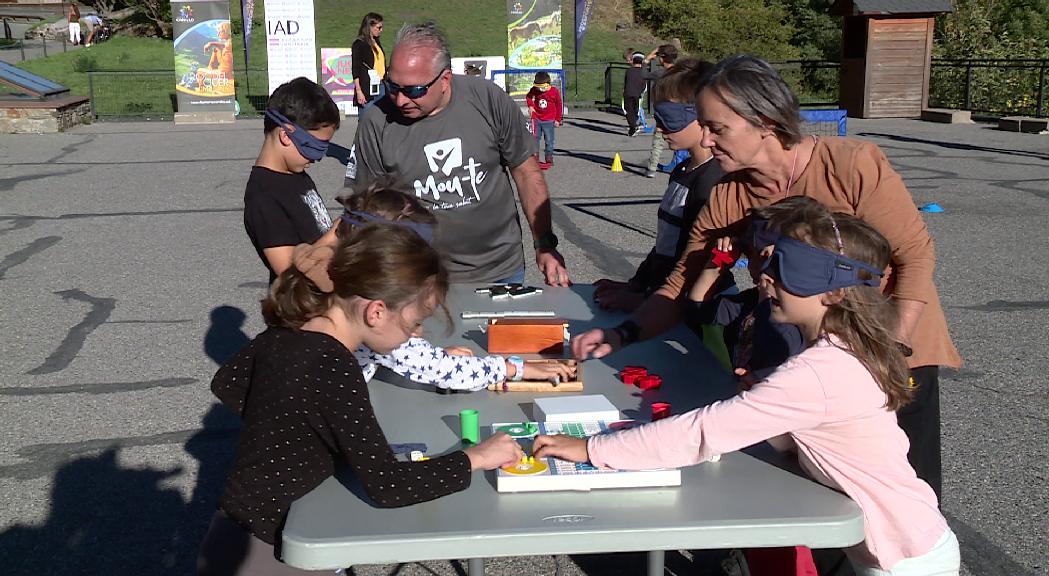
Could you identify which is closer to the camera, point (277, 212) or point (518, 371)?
point (518, 371)

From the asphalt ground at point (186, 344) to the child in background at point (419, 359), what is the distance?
109 centimetres

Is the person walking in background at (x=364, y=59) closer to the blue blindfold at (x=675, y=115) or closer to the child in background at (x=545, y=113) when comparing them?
the child in background at (x=545, y=113)

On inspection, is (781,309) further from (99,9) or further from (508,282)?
(99,9)

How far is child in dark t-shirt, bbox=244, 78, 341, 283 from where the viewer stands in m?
3.42

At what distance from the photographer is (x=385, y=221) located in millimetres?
2520

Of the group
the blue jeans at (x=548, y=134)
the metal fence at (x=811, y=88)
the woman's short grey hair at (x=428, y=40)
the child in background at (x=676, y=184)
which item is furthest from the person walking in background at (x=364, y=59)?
the child in background at (x=676, y=184)

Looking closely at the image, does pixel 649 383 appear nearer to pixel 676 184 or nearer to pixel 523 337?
pixel 523 337

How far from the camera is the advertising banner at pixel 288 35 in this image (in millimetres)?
22688

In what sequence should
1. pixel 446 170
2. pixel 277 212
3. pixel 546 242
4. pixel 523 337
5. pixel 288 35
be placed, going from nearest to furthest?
pixel 523 337 → pixel 277 212 → pixel 446 170 → pixel 546 242 → pixel 288 35

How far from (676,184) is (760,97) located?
124 cm

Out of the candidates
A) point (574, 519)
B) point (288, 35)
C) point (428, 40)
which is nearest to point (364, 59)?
point (288, 35)

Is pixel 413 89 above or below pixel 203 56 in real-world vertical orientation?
below

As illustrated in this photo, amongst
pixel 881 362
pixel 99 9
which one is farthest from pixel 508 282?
pixel 99 9

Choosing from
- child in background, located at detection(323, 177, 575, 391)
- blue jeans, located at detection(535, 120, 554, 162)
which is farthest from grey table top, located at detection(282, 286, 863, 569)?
blue jeans, located at detection(535, 120, 554, 162)
